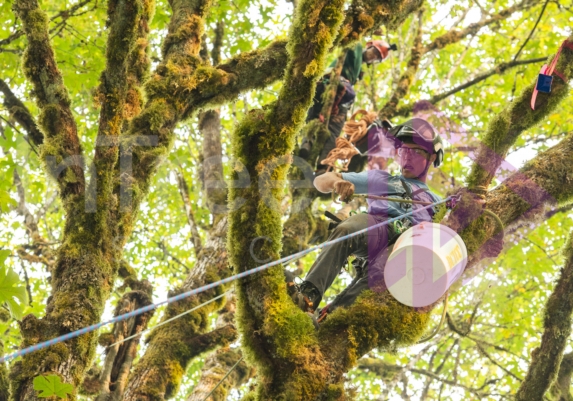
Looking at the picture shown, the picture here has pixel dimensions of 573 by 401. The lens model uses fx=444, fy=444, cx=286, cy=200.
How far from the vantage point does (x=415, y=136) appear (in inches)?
158

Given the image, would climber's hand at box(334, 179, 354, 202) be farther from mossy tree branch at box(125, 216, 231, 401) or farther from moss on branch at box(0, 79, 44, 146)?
moss on branch at box(0, 79, 44, 146)

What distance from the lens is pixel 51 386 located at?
7.09 feet

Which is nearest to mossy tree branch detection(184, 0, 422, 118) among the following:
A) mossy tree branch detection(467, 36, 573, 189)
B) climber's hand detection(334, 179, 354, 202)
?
climber's hand detection(334, 179, 354, 202)

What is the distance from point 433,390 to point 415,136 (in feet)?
29.4

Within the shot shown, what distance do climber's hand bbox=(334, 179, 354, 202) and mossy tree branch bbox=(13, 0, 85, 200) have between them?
1774 mm

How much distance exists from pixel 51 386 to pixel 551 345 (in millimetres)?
3676

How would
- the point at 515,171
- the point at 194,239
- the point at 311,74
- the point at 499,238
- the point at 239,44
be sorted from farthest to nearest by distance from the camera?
the point at 239,44 < the point at 194,239 < the point at 515,171 < the point at 499,238 < the point at 311,74

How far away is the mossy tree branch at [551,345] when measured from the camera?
3623 millimetres

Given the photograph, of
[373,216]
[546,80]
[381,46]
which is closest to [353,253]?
[373,216]

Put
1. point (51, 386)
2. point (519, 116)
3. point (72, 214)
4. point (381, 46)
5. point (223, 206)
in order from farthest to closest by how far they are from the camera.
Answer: point (381, 46)
point (223, 206)
point (519, 116)
point (72, 214)
point (51, 386)

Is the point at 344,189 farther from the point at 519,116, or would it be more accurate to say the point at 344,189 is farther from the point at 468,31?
the point at 468,31

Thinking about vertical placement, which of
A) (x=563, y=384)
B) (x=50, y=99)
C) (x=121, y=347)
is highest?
(x=50, y=99)

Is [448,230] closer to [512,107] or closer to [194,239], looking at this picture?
[512,107]

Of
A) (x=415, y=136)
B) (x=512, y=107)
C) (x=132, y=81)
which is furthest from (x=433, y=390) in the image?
(x=132, y=81)
